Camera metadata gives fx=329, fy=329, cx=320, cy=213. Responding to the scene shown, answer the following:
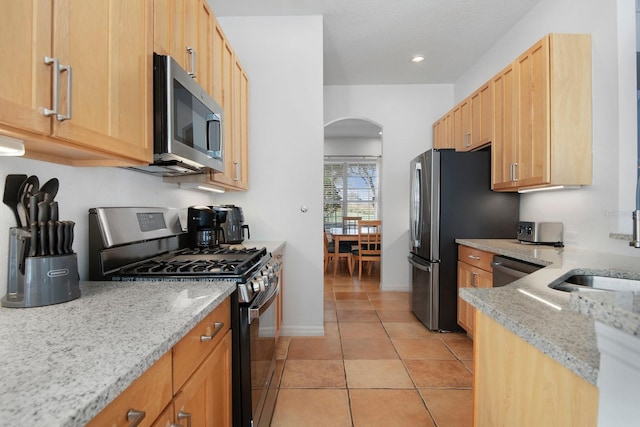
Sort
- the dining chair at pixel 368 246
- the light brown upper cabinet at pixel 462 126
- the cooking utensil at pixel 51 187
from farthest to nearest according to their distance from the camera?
the dining chair at pixel 368 246 < the light brown upper cabinet at pixel 462 126 < the cooking utensil at pixel 51 187

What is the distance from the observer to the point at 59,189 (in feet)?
4.04

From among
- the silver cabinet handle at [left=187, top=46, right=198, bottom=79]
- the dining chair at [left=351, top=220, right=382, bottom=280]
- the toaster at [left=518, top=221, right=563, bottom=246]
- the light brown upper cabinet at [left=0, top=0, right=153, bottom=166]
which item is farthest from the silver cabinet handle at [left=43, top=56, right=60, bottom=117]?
the dining chair at [left=351, top=220, right=382, bottom=280]

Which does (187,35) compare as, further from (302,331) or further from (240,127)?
(302,331)

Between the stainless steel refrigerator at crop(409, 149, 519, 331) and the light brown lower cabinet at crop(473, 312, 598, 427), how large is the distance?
2.09 m

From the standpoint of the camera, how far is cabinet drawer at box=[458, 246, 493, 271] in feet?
8.32

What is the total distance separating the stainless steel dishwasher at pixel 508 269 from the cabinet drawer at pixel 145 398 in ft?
6.65

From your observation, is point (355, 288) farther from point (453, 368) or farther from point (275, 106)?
point (275, 106)

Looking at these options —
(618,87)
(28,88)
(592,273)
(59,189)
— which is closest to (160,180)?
(59,189)

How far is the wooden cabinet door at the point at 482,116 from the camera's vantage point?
2.99m

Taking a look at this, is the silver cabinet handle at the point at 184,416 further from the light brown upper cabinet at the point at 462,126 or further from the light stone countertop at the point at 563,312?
the light brown upper cabinet at the point at 462,126

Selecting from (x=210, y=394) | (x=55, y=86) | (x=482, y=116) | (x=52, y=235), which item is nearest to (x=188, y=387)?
(x=210, y=394)

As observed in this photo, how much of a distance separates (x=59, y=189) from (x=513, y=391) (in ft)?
5.28

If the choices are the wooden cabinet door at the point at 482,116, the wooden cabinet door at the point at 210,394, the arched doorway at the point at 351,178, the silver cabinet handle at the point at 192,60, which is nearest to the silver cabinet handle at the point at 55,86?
the wooden cabinet door at the point at 210,394

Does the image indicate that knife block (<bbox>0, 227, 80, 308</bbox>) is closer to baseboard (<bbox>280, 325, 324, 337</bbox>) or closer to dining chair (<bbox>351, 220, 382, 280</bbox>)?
baseboard (<bbox>280, 325, 324, 337</bbox>)
